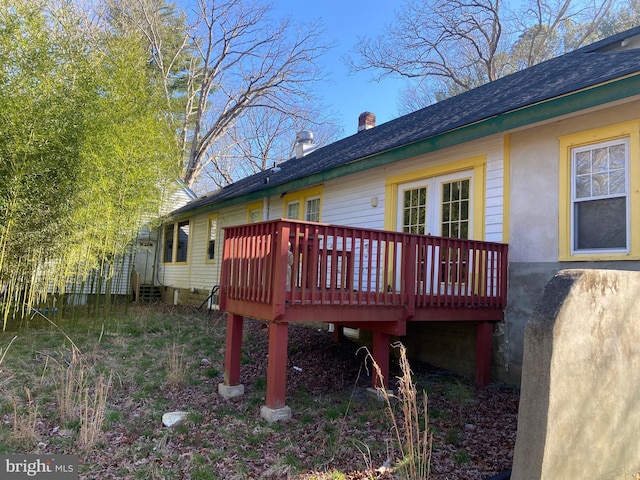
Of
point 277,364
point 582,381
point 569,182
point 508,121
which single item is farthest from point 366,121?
point 582,381

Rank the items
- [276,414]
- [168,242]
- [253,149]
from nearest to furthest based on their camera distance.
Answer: [276,414]
[168,242]
[253,149]

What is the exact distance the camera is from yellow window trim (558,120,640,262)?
4.56m

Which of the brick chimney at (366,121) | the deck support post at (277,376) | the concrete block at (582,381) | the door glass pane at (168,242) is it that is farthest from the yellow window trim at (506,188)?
the door glass pane at (168,242)

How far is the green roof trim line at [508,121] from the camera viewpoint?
423cm

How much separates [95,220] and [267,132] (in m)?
20.6

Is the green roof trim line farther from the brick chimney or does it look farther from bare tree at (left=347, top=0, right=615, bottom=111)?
bare tree at (left=347, top=0, right=615, bottom=111)

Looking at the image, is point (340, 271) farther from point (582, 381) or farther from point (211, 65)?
point (211, 65)

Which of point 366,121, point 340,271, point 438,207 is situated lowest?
point 340,271

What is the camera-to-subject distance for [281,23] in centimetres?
2094

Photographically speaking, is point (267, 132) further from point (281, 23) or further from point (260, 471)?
point (260, 471)

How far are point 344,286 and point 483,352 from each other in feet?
7.17

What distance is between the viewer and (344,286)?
476 cm

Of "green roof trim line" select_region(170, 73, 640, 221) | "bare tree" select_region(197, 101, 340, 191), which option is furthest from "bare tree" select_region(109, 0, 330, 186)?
"green roof trim line" select_region(170, 73, 640, 221)

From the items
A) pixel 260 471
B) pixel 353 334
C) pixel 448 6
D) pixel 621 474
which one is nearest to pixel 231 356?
pixel 260 471
